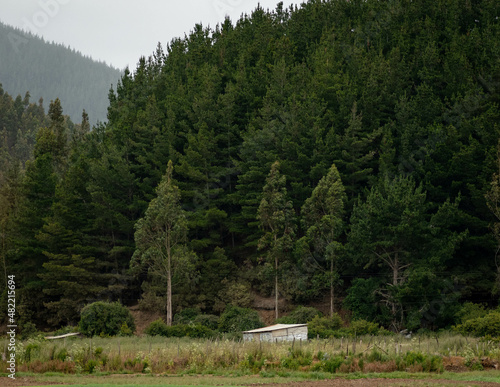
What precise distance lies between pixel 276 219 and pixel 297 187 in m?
5.26

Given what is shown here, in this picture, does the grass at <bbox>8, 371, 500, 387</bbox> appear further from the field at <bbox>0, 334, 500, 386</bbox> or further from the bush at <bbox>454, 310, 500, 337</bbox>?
the bush at <bbox>454, 310, 500, 337</bbox>

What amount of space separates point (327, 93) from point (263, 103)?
280 inches

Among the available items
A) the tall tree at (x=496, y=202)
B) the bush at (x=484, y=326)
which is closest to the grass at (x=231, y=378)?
the bush at (x=484, y=326)

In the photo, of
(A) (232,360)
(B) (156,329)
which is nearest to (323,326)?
(B) (156,329)

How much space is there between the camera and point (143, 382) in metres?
22.3

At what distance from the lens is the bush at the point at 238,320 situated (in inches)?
1874

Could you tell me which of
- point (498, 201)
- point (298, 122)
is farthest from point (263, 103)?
point (498, 201)

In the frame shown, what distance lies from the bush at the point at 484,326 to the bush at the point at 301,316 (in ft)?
38.4

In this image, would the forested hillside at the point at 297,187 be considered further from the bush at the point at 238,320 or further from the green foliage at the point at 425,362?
the green foliage at the point at 425,362

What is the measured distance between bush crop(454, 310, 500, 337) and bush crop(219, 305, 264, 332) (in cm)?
1591

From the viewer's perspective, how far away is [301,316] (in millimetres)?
48000

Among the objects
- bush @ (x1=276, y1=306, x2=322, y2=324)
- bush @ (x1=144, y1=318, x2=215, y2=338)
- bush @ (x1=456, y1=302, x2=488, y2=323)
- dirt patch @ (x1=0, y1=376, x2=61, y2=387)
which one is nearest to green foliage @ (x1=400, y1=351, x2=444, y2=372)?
dirt patch @ (x1=0, y1=376, x2=61, y2=387)

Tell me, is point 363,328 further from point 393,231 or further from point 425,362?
point 425,362

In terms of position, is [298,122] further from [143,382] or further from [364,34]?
[143,382]
